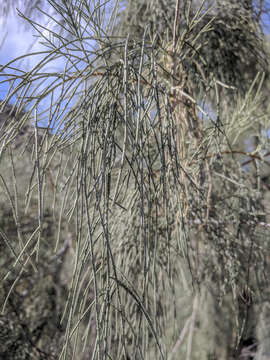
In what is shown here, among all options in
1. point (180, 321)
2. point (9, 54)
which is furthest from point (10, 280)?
point (180, 321)

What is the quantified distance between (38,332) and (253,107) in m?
0.98

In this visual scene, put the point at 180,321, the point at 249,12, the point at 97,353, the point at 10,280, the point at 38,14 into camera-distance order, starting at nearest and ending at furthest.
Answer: the point at 97,353
the point at 38,14
the point at 10,280
the point at 249,12
the point at 180,321

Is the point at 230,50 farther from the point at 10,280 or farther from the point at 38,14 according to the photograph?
the point at 10,280

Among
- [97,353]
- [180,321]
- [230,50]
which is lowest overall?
[180,321]

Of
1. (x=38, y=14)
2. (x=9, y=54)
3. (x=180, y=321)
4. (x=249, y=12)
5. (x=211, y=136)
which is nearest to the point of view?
(x=9, y=54)

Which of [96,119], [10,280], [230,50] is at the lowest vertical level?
[10,280]

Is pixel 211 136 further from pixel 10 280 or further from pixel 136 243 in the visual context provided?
pixel 10 280

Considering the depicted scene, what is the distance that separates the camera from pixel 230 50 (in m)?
1.25

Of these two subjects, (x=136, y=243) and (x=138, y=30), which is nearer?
(x=136, y=243)

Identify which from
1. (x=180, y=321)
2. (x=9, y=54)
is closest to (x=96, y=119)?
(x=9, y=54)

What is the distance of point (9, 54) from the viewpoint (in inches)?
21.0

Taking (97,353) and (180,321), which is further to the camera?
(180,321)

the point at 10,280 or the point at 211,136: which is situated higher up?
the point at 211,136

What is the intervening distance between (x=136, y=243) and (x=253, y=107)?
51 centimetres
